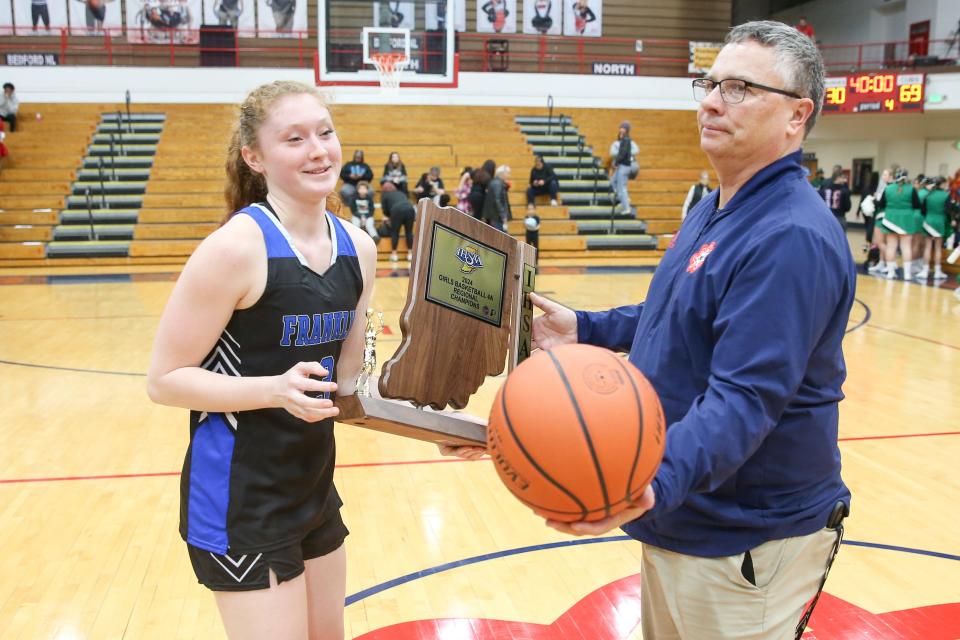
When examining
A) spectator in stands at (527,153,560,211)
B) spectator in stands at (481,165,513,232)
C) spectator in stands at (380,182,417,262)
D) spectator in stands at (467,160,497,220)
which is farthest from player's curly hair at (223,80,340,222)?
spectator in stands at (527,153,560,211)

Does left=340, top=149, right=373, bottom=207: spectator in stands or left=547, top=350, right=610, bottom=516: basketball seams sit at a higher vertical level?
left=547, top=350, right=610, bottom=516: basketball seams

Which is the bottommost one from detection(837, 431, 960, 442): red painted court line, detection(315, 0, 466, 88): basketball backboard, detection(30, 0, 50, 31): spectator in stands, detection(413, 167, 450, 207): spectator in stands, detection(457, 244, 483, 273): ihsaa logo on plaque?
detection(837, 431, 960, 442): red painted court line

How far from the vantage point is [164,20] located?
19875 mm

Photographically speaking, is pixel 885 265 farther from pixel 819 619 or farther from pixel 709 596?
pixel 709 596

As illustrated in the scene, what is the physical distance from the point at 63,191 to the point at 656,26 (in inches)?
596

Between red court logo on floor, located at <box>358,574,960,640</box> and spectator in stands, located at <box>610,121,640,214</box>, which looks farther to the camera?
spectator in stands, located at <box>610,121,640,214</box>

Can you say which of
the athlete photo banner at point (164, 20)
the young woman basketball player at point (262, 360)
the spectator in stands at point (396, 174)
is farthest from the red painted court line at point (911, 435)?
the athlete photo banner at point (164, 20)

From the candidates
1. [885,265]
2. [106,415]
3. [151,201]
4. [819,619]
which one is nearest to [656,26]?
[885,265]

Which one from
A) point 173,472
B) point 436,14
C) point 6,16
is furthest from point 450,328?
point 6,16

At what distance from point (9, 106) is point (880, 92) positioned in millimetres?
17213

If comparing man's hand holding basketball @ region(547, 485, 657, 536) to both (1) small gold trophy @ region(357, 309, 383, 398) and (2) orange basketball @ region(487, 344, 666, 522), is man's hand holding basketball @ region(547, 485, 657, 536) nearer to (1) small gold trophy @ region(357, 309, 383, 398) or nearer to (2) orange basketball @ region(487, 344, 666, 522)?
(2) orange basketball @ region(487, 344, 666, 522)

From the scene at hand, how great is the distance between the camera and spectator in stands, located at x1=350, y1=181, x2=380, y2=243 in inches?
537

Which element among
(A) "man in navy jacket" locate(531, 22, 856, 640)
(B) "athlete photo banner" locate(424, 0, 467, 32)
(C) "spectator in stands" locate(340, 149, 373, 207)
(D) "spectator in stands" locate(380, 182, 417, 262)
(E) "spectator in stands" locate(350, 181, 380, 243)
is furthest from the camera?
(B) "athlete photo banner" locate(424, 0, 467, 32)

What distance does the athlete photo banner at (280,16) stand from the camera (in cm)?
2031
